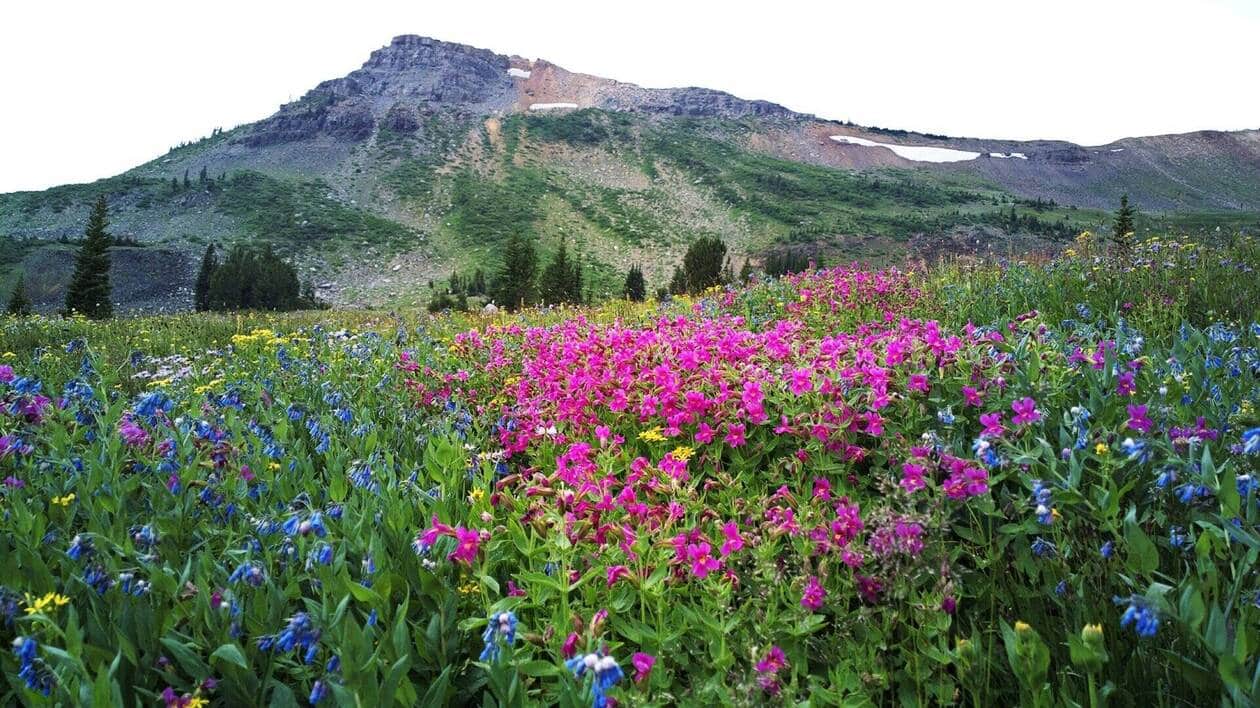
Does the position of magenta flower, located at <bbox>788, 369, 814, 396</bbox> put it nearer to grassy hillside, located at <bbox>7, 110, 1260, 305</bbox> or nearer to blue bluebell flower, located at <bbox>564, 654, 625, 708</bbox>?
blue bluebell flower, located at <bbox>564, 654, 625, 708</bbox>

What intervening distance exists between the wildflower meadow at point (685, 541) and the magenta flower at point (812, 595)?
21 mm

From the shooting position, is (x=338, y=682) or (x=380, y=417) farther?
(x=380, y=417)

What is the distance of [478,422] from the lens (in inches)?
187

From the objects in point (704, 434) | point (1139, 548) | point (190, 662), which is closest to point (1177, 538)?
point (1139, 548)

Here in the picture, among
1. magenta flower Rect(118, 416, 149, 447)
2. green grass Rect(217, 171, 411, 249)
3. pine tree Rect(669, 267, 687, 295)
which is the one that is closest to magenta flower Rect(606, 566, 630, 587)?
magenta flower Rect(118, 416, 149, 447)

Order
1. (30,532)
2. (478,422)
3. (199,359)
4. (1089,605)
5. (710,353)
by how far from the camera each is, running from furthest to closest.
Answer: (199,359) → (710,353) → (478,422) → (30,532) → (1089,605)

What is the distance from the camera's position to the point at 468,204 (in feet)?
427

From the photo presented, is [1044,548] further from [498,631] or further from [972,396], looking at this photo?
[498,631]

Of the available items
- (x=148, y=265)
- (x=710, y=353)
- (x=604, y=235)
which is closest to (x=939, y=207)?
(x=604, y=235)

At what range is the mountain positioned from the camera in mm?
97812

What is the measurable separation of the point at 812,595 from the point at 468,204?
447 feet

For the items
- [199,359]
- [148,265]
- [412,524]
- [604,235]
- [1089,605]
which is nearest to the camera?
[1089,605]

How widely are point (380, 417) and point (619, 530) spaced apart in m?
3.24

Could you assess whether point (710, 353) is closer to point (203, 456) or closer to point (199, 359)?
point (203, 456)
